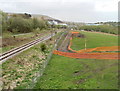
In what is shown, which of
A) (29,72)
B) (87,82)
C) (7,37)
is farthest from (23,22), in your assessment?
(87,82)

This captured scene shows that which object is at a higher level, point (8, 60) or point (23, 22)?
point (23, 22)

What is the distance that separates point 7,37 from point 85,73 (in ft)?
101

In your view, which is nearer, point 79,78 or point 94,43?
point 79,78

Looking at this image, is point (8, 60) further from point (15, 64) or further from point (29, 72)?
point (29, 72)

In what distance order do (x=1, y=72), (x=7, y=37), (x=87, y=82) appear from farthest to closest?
(x=7, y=37) < (x=1, y=72) < (x=87, y=82)

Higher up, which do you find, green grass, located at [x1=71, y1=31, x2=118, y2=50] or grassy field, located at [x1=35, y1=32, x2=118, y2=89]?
green grass, located at [x1=71, y1=31, x2=118, y2=50]

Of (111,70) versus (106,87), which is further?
(111,70)

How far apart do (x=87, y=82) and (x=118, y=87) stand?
2702 millimetres

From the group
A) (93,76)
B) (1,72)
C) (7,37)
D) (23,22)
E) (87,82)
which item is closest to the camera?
(87,82)

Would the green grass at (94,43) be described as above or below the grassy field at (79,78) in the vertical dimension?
above

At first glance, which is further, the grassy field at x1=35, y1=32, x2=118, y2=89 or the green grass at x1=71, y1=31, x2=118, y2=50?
the green grass at x1=71, y1=31, x2=118, y2=50

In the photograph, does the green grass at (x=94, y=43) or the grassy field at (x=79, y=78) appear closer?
the grassy field at (x=79, y=78)

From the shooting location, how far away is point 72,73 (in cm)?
1650

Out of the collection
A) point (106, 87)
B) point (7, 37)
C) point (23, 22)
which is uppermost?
point (23, 22)
